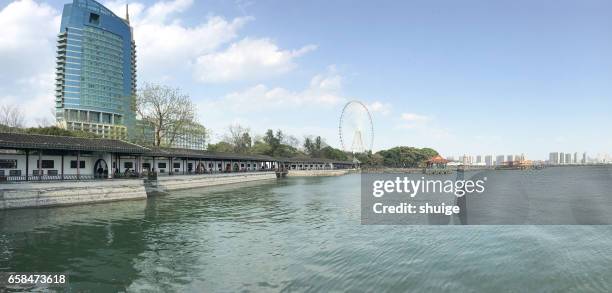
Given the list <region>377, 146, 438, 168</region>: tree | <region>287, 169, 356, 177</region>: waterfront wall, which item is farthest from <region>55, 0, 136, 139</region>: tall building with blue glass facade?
<region>377, 146, 438, 168</region>: tree

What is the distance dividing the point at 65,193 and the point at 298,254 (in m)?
20.9

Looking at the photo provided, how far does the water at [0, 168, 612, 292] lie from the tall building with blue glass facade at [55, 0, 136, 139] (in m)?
115

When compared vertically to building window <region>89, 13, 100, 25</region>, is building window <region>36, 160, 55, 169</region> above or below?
below

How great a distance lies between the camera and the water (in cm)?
1033

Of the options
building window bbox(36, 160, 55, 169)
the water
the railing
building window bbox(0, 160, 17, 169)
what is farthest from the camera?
building window bbox(36, 160, 55, 169)

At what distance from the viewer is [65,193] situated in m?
26.2

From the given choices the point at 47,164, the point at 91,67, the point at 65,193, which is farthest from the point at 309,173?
the point at 91,67

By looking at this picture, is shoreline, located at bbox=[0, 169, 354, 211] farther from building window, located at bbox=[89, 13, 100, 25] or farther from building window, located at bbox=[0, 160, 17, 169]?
building window, located at bbox=[89, 13, 100, 25]

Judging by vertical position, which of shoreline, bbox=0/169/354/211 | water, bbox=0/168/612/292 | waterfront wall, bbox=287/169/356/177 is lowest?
waterfront wall, bbox=287/169/356/177

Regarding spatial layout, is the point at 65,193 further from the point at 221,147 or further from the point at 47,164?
the point at 221,147

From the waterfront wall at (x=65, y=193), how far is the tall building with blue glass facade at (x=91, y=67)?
9979 cm

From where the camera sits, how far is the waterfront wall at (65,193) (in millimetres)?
23656

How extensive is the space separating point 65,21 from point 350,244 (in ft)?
488

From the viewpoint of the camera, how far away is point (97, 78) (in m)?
132
